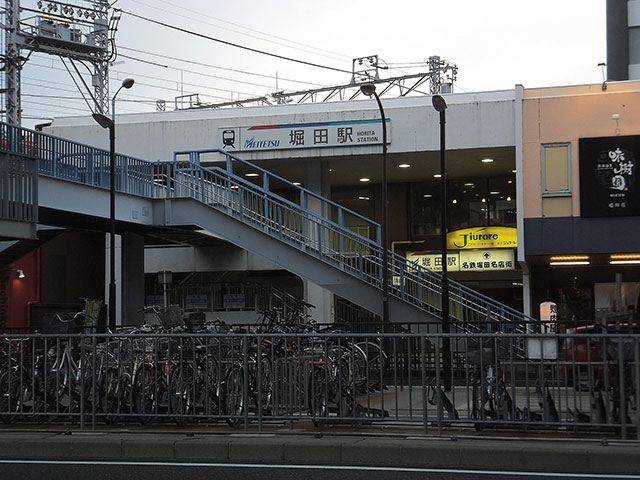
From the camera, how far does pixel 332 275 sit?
70.6 feet

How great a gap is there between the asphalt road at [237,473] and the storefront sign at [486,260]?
2112cm

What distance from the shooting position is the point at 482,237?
31219 millimetres

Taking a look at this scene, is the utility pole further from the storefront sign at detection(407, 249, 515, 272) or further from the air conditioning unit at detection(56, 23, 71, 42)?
the storefront sign at detection(407, 249, 515, 272)

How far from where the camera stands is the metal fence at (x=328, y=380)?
10.3 m

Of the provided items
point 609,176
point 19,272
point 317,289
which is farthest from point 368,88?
point 19,272

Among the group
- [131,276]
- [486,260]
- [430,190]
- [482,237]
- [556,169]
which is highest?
[430,190]

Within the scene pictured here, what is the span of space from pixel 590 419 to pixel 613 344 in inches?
36.2

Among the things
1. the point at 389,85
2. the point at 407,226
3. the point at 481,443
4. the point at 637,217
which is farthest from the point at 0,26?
the point at 481,443

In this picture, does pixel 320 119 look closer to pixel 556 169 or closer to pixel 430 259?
pixel 430 259

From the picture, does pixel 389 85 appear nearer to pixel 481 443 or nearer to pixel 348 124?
pixel 348 124

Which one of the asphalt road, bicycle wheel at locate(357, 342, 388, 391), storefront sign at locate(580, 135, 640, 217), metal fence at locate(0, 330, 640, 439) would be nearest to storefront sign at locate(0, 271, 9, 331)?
metal fence at locate(0, 330, 640, 439)

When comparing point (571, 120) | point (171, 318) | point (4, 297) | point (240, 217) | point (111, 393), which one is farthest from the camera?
point (4, 297)

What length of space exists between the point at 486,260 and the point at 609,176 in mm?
7680

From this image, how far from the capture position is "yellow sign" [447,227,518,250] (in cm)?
3080
